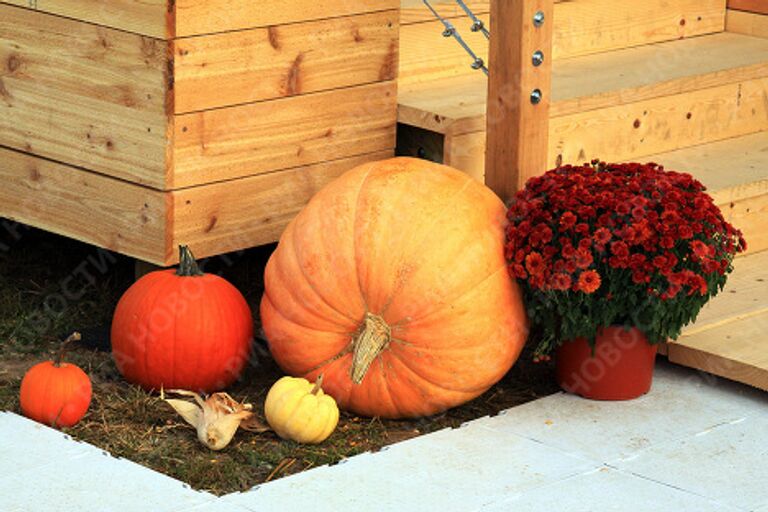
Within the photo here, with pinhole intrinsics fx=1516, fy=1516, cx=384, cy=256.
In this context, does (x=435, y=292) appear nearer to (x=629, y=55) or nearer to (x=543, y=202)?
(x=543, y=202)

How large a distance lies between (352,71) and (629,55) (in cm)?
119

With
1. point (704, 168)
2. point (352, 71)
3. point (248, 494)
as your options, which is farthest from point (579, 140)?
point (248, 494)

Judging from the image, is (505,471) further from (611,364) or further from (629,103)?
(629,103)

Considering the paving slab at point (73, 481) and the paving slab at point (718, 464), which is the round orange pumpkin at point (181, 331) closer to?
the paving slab at point (73, 481)

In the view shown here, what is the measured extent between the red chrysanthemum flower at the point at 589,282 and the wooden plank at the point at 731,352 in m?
0.42

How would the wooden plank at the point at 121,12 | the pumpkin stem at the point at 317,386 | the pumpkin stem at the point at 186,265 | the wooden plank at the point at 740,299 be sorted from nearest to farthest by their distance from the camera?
the pumpkin stem at the point at 317,386 → the wooden plank at the point at 121,12 → the pumpkin stem at the point at 186,265 → the wooden plank at the point at 740,299

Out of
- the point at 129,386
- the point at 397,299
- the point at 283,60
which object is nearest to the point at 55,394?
the point at 129,386

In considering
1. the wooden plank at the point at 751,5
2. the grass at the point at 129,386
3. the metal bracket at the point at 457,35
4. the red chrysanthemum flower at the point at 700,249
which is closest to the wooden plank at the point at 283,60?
the metal bracket at the point at 457,35

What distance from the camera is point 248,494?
289 cm

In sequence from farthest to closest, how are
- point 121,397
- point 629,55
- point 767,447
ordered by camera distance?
point 629,55
point 121,397
point 767,447

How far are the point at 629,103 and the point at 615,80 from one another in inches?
4.4

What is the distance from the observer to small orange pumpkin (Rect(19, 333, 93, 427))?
10.6 ft

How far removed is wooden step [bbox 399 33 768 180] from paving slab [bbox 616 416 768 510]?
40.4 inches

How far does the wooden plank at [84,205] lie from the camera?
359 cm
